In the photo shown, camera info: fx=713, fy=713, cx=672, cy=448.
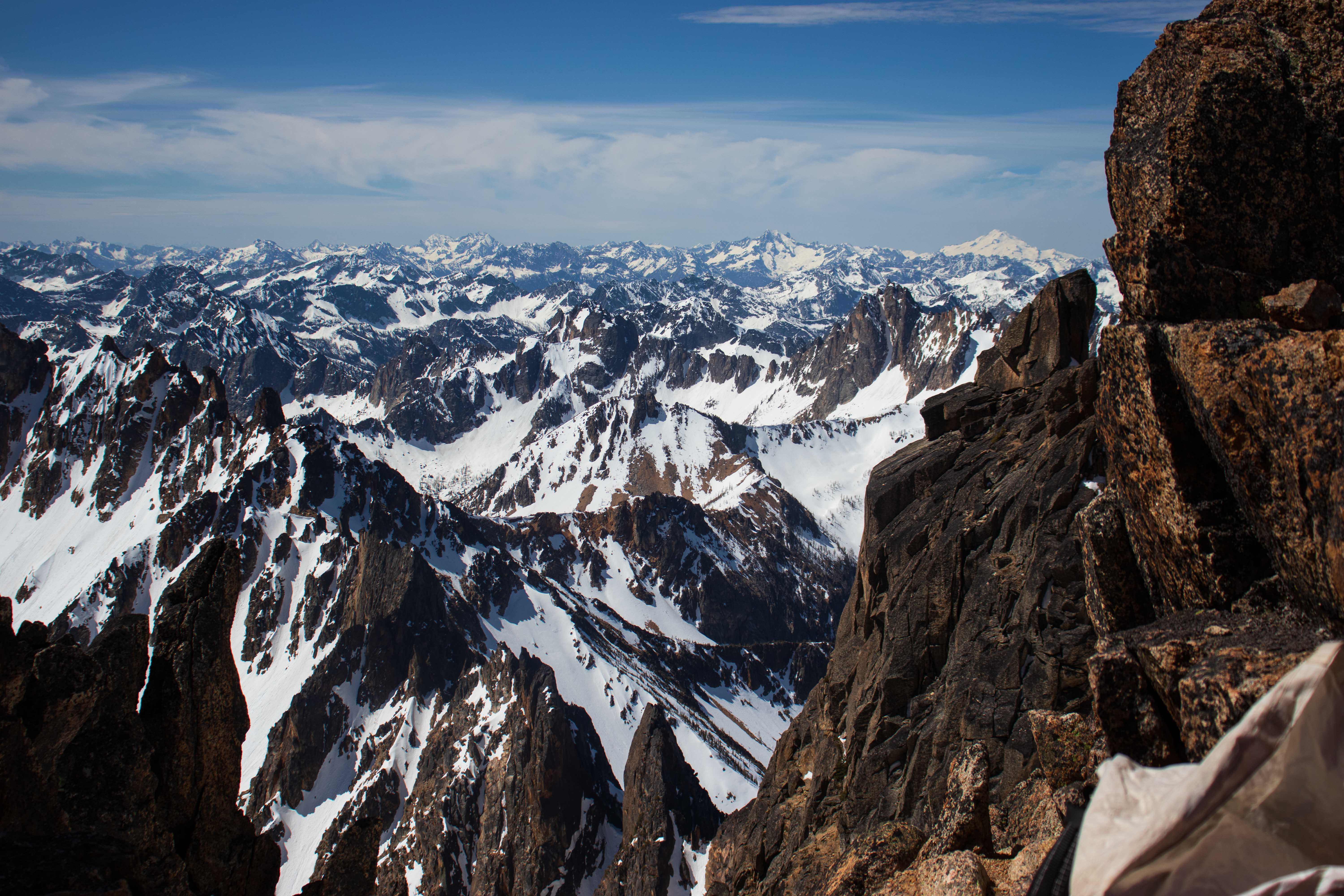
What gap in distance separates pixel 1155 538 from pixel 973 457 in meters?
21.3

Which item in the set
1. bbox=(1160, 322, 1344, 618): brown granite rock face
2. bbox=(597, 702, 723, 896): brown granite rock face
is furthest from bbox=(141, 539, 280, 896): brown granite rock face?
bbox=(597, 702, 723, 896): brown granite rock face

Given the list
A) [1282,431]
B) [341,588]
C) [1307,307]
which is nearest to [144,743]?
[1282,431]

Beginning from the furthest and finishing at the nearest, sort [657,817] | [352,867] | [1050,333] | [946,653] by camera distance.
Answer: [657,817] < [1050,333] < [946,653] < [352,867]

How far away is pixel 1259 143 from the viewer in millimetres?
9984

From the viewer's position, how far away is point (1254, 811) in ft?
15.6

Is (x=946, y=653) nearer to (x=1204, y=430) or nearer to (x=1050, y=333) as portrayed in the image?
(x=1050, y=333)

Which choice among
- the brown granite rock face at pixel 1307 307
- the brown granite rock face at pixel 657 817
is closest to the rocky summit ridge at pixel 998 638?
the brown granite rock face at pixel 1307 307

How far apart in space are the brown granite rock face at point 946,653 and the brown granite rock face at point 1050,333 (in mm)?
2355

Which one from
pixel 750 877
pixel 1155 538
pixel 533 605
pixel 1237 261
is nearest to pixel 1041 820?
pixel 1155 538

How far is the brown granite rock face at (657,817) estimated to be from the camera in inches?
2272

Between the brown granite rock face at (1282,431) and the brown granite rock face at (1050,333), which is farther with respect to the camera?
the brown granite rock face at (1050,333)

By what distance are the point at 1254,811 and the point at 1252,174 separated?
9.18m

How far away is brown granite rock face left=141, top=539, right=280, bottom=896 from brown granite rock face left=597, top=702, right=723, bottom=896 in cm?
4871

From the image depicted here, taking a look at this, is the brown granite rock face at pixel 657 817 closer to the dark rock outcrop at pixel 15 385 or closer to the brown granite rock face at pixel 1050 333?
the brown granite rock face at pixel 1050 333
